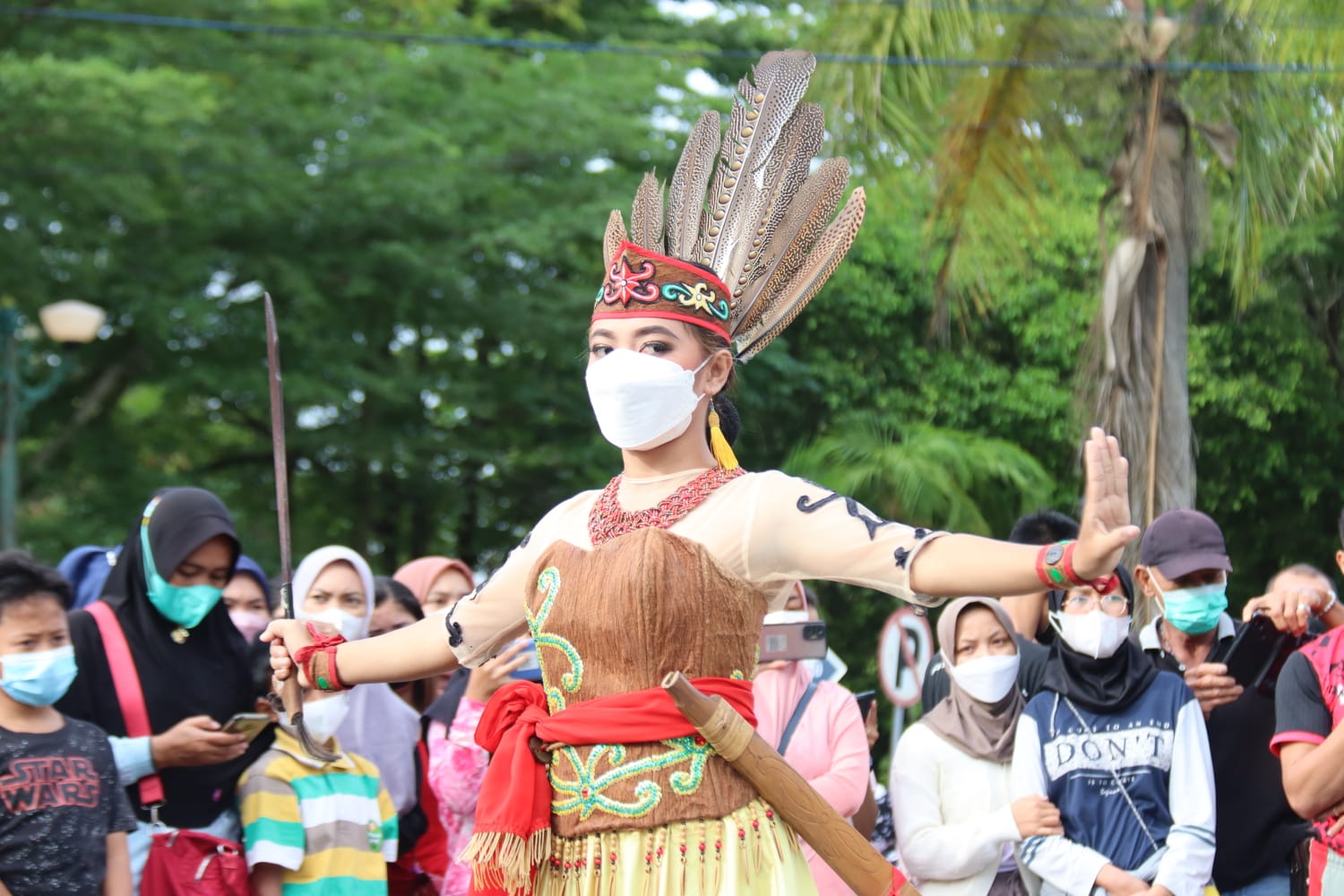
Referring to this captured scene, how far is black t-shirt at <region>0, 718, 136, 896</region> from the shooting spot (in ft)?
14.4

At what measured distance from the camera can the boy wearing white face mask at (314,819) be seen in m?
5.05

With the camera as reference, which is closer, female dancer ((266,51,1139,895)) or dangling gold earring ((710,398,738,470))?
female dancer ((266,51,1139,895))

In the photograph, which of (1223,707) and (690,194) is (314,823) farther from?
(1223,707)

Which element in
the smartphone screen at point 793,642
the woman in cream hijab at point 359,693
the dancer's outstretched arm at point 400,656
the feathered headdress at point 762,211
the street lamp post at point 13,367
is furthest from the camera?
the street lamp post at point 13,367

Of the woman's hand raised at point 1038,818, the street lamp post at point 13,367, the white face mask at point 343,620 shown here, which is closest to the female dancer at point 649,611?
the woman's hand raised at point 1038,818

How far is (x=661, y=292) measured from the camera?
11.6 feet

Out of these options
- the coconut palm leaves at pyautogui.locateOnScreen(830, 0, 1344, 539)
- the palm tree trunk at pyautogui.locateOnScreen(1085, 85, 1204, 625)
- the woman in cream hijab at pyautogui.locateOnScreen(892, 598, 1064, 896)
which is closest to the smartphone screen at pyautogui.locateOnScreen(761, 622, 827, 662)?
the woman in cream hijab at pyautogui.locateOnScreen(892, 598, 1064, 896)

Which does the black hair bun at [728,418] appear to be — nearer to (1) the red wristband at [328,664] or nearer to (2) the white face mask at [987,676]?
(1) the red wristband at [328,664]

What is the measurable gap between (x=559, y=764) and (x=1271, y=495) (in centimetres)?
1553

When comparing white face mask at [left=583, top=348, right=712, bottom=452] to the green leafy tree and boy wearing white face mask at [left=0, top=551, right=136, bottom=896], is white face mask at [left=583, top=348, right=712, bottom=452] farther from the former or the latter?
the green leafy tree

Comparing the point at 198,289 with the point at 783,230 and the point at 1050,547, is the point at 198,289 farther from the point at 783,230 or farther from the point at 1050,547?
the point at 1050,547

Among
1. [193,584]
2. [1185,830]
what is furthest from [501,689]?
[1185,830]

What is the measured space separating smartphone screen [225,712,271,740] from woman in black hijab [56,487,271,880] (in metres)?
0.05

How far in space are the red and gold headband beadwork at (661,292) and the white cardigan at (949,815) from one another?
2207mm
